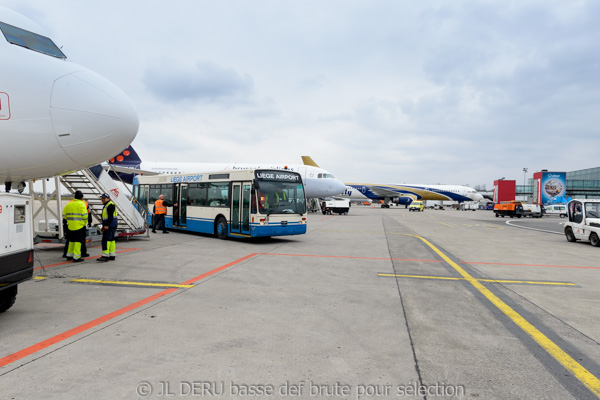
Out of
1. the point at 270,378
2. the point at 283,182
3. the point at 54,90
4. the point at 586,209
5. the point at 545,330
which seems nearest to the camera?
the point at 270,378

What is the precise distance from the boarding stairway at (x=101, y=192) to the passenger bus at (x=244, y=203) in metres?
0.64

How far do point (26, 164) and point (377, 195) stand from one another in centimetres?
6550

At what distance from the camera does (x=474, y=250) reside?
13.2 meters

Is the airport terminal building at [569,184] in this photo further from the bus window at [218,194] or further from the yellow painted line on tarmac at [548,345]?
the yellow painted line on tarmac at [548,345]

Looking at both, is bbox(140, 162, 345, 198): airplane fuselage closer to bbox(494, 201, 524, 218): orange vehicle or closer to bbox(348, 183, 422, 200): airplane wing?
bbox(494, 201, 524, 218): orange vehicle

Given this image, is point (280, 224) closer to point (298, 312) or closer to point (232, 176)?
point (232, 176)

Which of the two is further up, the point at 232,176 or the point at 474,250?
the point at 232,176

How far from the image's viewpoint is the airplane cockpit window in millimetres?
5449

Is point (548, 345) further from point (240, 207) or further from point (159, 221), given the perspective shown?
point (159, 221)

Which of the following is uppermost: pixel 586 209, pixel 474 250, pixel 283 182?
pixel 283 182

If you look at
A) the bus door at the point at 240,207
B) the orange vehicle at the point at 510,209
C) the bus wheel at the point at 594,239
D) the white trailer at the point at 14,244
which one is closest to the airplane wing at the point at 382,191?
the orange vehicle at the point at 510,209

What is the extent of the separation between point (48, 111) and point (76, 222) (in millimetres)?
4709

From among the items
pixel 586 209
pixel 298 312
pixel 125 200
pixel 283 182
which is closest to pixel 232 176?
pixel 283 182

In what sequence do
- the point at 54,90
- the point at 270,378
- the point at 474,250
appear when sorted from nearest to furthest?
the point at 270,378, the point at 54,90, the point at 474,250
